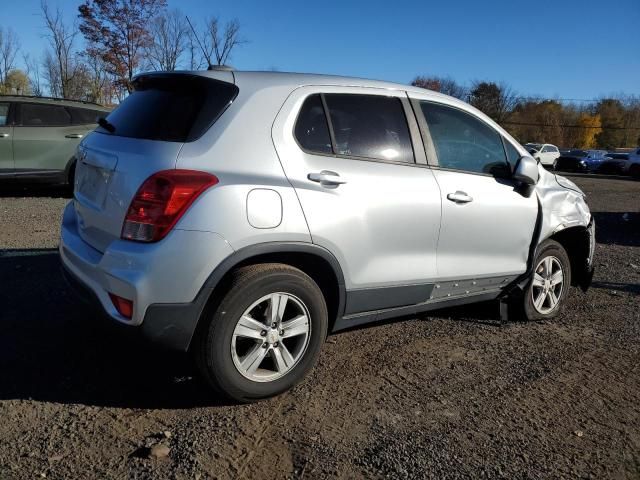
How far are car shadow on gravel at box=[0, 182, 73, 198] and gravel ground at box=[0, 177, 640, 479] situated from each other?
604 cm

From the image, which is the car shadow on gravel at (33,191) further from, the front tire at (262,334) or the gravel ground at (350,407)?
the front tire at (262,334)

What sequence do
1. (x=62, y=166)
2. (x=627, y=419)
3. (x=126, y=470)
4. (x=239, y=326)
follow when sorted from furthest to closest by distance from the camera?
1. (x=62, y=166)
2. (x=627, y=419)
3. (x=239, y=326)
4. (x=126, y=470)

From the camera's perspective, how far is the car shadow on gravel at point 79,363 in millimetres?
3035

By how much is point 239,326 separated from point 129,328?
0.55m

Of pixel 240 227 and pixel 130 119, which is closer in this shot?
pixel 240 227

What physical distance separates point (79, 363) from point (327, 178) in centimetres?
193

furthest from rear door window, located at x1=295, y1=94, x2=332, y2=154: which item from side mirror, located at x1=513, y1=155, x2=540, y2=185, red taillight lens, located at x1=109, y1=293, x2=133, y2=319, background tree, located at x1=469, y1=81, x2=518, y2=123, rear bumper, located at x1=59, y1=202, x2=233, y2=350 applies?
background tree, located at x1=469, y1=81, x2=518, y2=123

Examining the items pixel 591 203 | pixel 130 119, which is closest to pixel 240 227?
pixel 130 119

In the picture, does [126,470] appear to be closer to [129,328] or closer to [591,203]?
[129,328]

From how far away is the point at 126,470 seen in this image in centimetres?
243

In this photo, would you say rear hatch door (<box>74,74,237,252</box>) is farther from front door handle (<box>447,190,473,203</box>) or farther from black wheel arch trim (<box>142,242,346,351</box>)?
front door handle (<box>447,190,473,203</box>)

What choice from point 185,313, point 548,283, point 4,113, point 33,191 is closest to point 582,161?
point 33,191

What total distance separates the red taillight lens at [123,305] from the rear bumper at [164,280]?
0.07 ft

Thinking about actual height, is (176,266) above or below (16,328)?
above
